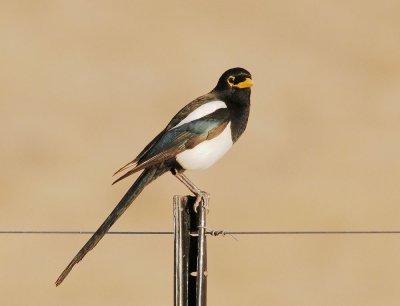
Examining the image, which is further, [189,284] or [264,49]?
[264,49]

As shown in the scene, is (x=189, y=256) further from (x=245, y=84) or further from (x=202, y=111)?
(x=245, y=84)

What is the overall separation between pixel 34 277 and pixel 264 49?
8073mm

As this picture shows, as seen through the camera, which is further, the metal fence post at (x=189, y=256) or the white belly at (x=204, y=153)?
the white belly at (x=204, y=153)

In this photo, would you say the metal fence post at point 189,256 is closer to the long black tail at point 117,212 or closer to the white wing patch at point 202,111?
the long black tail at point 117,212

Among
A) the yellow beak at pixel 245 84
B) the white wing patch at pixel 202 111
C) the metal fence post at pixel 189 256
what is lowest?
the metal fence post at pixel 189 256

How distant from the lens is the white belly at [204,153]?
866 cm

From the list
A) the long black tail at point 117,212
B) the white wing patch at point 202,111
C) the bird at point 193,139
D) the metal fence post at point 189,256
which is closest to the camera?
the metal fence post at point 189,256

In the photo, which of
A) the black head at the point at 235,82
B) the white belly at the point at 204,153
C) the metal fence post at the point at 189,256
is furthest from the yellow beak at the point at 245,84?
the metal fence post at the point at 189,256

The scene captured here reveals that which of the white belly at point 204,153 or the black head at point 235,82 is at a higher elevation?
the black head at point 235,82

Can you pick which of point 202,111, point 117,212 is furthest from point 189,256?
point 202,111

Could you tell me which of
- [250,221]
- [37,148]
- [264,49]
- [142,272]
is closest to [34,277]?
[142,272]

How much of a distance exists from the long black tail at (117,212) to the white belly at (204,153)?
135 mm

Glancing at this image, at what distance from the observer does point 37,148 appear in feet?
64.3

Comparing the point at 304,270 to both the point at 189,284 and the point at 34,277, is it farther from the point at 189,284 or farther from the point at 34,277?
the point at 189,284
